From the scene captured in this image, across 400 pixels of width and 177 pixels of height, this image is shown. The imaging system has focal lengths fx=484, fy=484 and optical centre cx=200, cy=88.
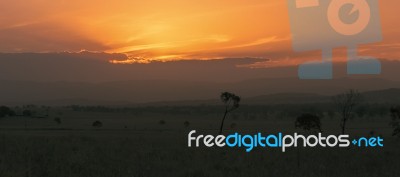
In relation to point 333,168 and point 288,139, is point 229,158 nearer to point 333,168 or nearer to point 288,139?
point 333,168

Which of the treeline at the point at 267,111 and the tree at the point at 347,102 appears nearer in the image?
the tree at the point at 347,102

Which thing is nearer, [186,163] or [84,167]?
[84,167]

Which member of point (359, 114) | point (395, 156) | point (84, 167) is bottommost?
point (359, 114)

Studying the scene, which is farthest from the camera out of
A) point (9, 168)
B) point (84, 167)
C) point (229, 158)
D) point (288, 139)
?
point (288, 139)

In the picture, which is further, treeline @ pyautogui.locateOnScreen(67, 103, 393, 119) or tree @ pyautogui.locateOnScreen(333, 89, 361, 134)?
treeline @ pyautogui.locateOnScreen(67, 103, 393, 119)

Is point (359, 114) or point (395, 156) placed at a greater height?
point (395, 156)

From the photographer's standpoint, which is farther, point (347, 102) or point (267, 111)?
point (267, 111)

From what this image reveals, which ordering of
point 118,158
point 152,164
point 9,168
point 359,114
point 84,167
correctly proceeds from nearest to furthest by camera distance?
1. point 9,168
2. point 84,167
3. point 152,164
4. point 118,158
5. point 359,114

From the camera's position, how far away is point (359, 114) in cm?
11794

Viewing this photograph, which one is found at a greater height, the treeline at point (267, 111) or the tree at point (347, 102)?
the tree at point (347, 102)

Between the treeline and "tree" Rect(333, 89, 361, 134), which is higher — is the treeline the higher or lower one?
the lower one

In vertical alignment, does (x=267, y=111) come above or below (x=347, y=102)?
below

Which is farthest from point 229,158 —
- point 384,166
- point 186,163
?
point 384,166

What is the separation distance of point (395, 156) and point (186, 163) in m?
15.2
